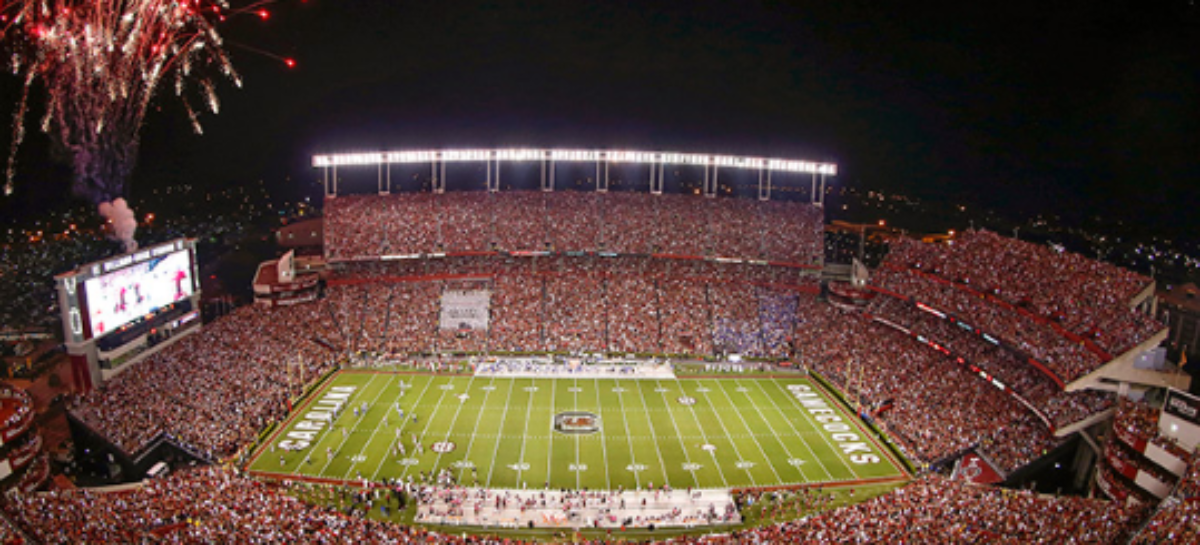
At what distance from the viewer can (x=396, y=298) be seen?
45156 millimetres

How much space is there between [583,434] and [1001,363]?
68.3ft

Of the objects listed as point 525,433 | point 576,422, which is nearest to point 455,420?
point 525,433

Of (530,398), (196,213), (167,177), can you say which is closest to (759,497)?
(530,398)

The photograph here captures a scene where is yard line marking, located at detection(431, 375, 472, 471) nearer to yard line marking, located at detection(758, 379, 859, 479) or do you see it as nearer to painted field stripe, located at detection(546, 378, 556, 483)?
painted field stripe, located at detection(546, 378, 556, 483)

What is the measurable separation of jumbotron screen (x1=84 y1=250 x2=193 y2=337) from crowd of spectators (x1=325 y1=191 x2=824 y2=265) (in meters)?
10.9

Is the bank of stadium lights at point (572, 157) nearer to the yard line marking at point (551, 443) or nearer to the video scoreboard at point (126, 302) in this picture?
the video scoreboard at point (126, 302)

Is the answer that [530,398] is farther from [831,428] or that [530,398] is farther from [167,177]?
[167,177]

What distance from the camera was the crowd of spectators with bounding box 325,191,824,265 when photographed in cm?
4762

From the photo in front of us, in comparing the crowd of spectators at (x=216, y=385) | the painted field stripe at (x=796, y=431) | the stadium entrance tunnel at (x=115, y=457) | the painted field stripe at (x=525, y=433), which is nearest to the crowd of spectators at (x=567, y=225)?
the crowd of spectators at (x=216, y=385)

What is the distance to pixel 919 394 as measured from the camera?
33281mm

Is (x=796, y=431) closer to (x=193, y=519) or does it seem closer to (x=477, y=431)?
(x=477, y=431)

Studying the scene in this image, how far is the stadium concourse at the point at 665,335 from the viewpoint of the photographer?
1939 centimetres

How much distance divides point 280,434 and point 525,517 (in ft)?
45.6

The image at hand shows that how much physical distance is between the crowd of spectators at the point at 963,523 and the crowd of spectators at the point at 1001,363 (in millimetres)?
8277
